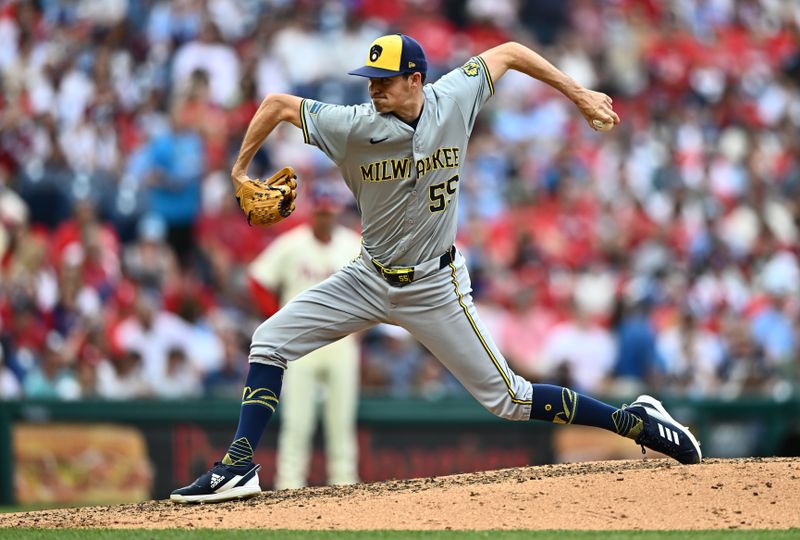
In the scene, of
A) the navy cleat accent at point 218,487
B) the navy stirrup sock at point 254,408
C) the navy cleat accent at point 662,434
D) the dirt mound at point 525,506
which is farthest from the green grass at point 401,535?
the navy cleat accent at point 662,434

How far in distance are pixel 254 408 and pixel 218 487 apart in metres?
0.40

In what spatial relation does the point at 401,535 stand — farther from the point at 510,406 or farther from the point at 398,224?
the point at 398,224

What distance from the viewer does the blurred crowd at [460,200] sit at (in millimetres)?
12000

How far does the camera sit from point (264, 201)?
A: 6.20m

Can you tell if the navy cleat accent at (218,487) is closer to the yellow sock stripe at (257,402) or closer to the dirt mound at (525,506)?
the dirt mound at (525,506)

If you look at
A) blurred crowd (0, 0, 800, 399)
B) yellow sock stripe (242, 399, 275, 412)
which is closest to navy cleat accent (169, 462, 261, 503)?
yellow sock stripe (242, 399, 275, 412)

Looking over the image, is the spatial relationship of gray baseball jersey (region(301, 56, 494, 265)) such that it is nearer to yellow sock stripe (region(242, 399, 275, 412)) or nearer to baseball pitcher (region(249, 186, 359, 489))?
yellow sock stripe (region(242, 399, 275, 412))

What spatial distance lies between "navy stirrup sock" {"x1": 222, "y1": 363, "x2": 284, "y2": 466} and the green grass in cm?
71

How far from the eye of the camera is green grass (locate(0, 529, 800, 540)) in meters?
5.58

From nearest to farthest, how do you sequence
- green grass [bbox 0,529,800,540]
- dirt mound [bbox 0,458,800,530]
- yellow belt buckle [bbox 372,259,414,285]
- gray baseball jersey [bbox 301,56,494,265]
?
green grass [bbox 0,529,800,540] < dirt mound [bbox 0,458,800,530] < gray baseball jersey [bbox 301,56,494,265] < yellow belt buckle [bbox 372,259,414,285]

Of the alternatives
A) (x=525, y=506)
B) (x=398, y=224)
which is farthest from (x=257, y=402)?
(x=525, y=506)

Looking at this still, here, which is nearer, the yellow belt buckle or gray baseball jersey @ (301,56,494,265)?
gray baseball jersey @ (301,56,494,265)

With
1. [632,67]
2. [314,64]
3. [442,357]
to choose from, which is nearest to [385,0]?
[314,64]

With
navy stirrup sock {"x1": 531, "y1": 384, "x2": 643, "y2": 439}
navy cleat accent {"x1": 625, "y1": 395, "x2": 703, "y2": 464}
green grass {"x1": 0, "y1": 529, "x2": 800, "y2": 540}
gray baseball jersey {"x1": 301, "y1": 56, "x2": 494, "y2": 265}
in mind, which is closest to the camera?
green grass {"x1": 0, "y1": 529, "x2": 800, "y2": 540}
